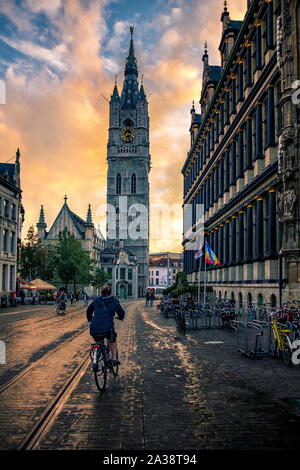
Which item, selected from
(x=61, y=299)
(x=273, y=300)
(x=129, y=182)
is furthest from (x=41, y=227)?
(x=273, y=300)

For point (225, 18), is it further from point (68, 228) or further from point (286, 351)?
point (68, 228)

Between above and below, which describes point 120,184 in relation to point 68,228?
above

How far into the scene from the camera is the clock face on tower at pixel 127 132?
106 metres

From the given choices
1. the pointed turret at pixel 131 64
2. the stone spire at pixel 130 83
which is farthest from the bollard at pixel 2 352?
the pointed turret at pixel 131 64

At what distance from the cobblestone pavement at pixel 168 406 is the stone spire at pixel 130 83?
10655 cm

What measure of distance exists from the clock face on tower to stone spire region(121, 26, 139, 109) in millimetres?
5273

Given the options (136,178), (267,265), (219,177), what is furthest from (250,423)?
(136,178)

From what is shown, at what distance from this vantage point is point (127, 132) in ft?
350

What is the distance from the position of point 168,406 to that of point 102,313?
2.09 m

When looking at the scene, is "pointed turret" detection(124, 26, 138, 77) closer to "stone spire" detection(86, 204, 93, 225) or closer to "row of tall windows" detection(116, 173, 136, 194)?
"row of tall windows" detection(116, 173, 136, 194)

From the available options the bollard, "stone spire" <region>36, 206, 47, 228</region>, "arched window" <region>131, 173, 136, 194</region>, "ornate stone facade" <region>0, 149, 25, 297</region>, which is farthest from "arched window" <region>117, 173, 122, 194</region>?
the bollard

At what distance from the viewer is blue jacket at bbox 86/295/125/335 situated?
7391mm

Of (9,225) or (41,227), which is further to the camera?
(41,227)


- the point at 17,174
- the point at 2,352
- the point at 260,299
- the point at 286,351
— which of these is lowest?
the point at 2,352
